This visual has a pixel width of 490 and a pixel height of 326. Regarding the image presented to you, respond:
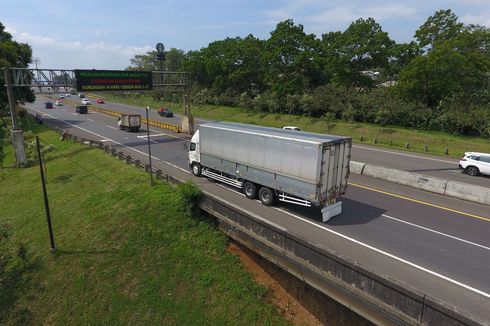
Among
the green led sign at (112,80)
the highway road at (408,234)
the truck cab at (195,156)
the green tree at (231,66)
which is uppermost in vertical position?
the green tree at (231,66)

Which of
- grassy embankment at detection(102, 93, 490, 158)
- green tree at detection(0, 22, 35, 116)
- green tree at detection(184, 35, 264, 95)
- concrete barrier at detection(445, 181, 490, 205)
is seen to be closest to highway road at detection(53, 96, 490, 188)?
grassy embankment at detection(102, 93, 490, 158)

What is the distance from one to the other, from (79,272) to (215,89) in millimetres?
65264

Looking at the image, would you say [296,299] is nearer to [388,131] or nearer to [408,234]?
[408,234]

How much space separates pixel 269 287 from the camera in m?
14.4

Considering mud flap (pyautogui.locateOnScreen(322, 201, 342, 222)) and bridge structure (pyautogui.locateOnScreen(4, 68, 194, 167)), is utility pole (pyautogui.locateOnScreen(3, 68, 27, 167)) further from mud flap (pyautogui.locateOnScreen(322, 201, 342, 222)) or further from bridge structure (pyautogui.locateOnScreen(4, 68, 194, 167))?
mud flap (pyautogui.locateOnScreen(322, 201, 342, 222))

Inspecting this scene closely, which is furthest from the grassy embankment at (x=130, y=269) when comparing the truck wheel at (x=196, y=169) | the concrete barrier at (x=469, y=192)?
the concrete barrier at (x=469, y=192)

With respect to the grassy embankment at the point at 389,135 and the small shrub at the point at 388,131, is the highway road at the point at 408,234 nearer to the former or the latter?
the grassy embankment at the point at 389,135

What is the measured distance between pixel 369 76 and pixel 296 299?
5433cm

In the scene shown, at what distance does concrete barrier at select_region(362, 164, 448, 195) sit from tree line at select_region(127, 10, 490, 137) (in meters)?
24.1

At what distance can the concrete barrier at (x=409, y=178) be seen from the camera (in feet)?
63.8

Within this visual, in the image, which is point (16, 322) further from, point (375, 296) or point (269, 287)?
point (375, 296)

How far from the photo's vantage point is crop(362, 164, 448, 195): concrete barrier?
1945 cm

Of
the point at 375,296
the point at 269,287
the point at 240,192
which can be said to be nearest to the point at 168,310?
the point at 269,287

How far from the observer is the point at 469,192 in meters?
18.1
